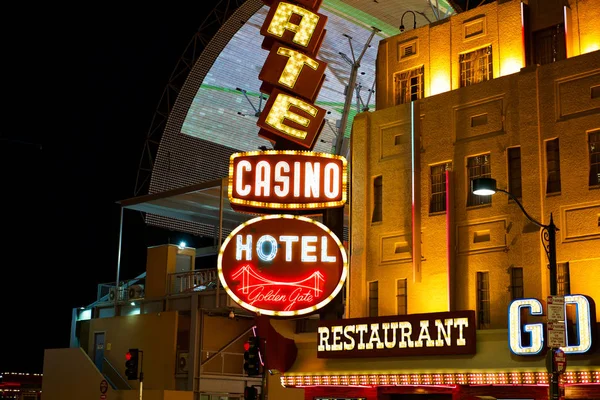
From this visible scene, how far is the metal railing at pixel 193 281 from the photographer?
135 ft

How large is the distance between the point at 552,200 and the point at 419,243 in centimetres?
457

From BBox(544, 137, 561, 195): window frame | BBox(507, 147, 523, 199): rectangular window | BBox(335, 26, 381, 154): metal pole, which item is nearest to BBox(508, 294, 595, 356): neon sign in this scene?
BBox(544, 137, 561, 195): window frame

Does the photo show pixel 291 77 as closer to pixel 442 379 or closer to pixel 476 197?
pixel 476 197

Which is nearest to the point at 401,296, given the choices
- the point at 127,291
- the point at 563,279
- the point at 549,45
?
the point at 563,279

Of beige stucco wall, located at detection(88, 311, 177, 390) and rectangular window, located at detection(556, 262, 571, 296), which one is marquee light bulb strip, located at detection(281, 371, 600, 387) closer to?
rectangular window, located at detection(556, 262, 571, 296)

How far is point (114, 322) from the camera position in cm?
4459

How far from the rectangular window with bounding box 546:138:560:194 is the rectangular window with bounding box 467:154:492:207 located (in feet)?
6.42

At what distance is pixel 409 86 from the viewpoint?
3145 centimetres

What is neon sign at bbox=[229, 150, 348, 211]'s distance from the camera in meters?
33.2

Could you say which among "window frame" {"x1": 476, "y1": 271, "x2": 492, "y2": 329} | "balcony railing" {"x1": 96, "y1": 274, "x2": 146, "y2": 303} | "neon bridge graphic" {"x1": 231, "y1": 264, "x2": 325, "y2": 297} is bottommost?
"window frame" {"x1": 476, "y1": 271, "x2": 492, "y2": 329}

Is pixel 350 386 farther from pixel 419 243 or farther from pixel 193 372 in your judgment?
pixel 193 372

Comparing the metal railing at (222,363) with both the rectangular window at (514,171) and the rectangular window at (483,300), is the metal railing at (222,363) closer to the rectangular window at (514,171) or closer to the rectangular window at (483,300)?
the rectangular window at (483,300)

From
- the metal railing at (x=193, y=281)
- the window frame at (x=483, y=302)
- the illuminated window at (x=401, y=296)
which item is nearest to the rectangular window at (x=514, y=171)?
the window frame at (x=483, y=302)

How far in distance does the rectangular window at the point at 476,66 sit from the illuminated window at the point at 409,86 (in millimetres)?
1607
